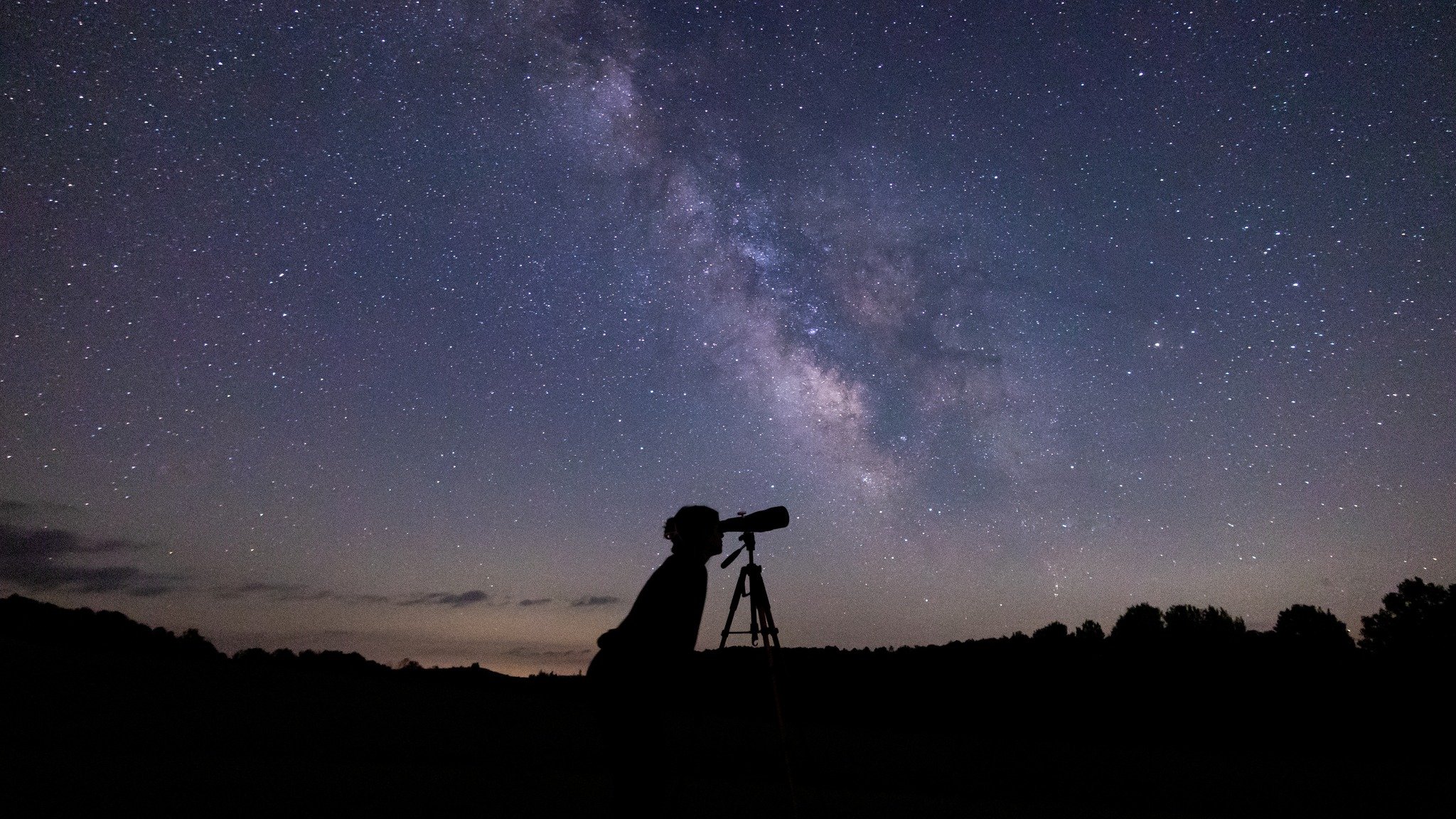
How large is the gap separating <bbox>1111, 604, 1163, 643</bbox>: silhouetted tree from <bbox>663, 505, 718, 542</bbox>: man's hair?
56.6 meters

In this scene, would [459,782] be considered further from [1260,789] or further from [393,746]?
[1260,789]

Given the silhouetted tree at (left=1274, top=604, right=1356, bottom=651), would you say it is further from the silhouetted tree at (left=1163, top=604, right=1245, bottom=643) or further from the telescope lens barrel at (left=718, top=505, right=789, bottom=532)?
the telescope lens barrel at (left=718, top=505, right=789, bottom=532)

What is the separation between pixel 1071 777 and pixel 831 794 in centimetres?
501

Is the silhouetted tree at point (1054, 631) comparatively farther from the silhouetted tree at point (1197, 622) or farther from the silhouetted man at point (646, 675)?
the silhouetted man at point (646, 675)

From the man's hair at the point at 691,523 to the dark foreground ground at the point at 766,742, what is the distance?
1667 mm

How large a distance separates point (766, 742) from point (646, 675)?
9.83 m

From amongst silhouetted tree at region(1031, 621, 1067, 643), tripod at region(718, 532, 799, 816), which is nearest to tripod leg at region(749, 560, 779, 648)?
tripod at region(718, 532, 799, 816)

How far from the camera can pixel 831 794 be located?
23.5ft

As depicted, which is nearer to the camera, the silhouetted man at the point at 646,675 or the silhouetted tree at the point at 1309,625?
the silhouetted man at the point at 646,675

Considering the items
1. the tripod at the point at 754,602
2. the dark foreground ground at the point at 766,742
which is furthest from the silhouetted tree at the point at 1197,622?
the tripod at the point at 754,602

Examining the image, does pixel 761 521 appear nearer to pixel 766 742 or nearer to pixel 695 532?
pixel 695 532

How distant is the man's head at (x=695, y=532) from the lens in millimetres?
3506

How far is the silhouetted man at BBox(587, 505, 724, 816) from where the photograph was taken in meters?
3.12

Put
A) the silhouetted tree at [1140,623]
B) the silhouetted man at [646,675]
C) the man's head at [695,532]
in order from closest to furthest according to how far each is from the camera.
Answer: the silhouetted man at [646,675] < the man's head at [695,532] < the silhouetted tree at [1140,623]
